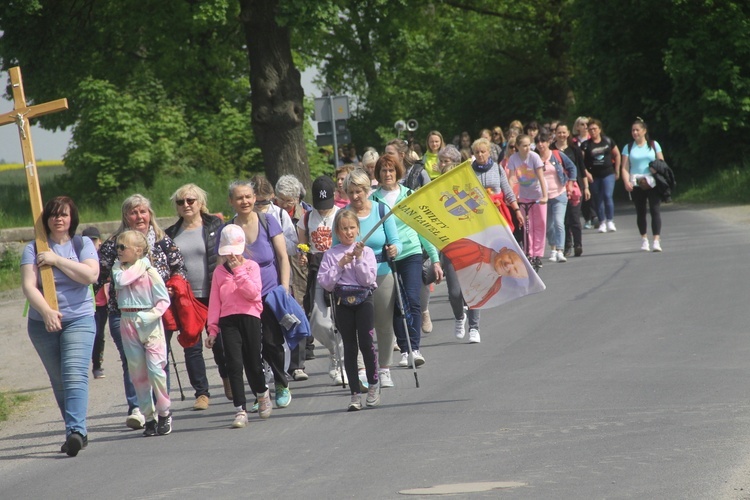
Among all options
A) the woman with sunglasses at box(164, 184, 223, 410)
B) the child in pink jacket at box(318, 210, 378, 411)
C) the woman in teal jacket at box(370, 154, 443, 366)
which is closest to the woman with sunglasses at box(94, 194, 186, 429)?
the woman with sunglasses at box(164, 184, 223, 410)

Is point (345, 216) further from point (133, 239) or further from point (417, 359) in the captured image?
point (417, 359)

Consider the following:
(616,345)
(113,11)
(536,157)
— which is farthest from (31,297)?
(113,11)

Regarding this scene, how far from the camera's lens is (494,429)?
25.6 ft

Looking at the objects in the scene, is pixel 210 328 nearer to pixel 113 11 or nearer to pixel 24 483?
pixel 24 483

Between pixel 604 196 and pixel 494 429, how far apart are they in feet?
43.5

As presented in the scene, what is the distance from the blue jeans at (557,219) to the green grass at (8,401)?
8.08m

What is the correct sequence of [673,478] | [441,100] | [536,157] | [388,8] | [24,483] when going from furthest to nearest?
1. [441,100]
2. [388,8]
3. [536,157]
4. [24,483]
5. [673,478]

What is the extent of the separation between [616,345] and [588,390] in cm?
193

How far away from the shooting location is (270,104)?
2364cm

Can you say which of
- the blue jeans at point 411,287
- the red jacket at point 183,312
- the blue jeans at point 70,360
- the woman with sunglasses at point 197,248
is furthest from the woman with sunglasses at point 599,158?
the blue jeans at point 70,360

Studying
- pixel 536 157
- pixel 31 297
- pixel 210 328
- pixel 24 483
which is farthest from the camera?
pixel 536 157

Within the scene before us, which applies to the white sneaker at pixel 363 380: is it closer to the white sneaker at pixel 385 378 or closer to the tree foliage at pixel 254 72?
the white sneaker at pixel 385 378

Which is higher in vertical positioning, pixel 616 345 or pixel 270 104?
pixel 270 104

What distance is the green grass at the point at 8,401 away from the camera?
1031 centimetres
